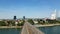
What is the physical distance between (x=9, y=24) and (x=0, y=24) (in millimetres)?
2820

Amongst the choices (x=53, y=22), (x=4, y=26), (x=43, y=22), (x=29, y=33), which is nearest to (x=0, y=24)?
(x=4, y=26)

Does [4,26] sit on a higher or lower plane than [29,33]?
lower

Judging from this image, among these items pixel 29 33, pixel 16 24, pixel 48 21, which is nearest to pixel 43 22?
pixel 48 21

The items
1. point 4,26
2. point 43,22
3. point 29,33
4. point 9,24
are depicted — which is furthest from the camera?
point 43,22

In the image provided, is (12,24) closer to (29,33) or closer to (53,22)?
(53,22)

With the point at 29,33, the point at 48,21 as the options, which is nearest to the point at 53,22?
the point at 48,21

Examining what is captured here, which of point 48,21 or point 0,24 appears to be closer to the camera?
point 0,24

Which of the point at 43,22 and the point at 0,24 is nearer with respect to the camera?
the point at 0,24

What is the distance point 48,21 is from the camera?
5944 centimetres

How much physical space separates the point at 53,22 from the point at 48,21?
1.65m

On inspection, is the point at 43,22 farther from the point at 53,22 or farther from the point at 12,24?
the point at 12,24

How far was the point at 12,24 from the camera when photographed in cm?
4966

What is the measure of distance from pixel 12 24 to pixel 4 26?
3136 mm

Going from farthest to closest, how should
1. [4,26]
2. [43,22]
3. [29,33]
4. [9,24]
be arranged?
[43,22] < [9,24] < [4,26] < [29,33]
